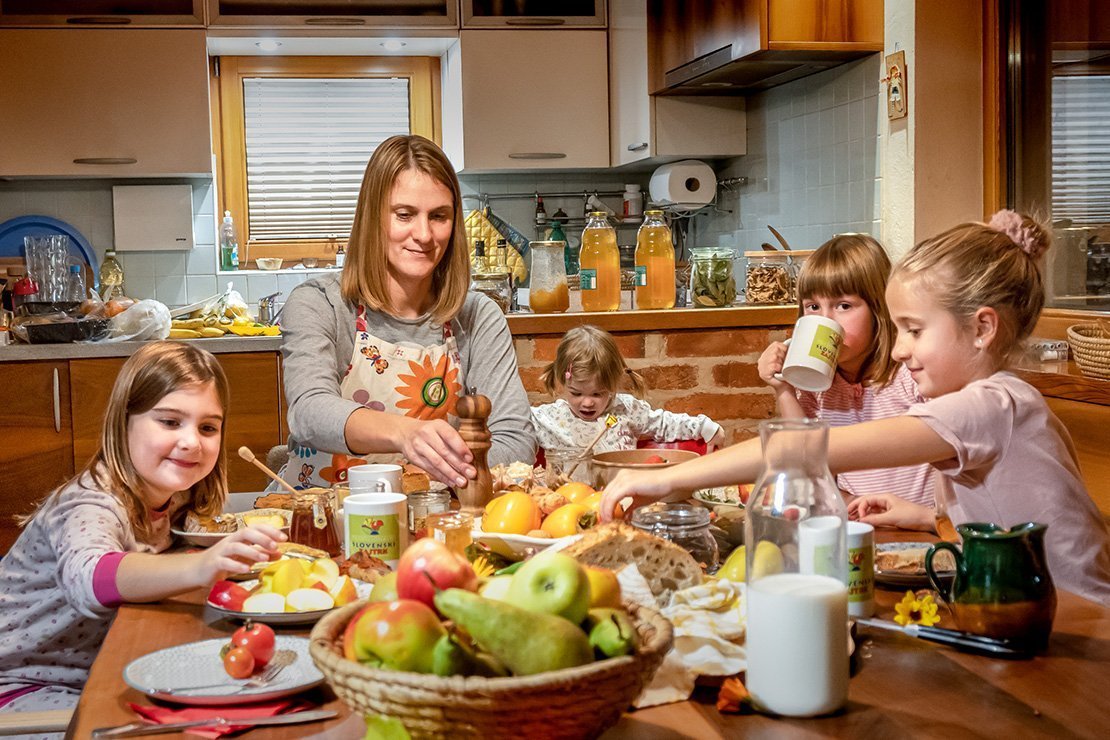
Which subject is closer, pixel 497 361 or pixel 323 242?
pixel 497 361

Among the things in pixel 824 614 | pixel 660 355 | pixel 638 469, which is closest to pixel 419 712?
pixel 824 614

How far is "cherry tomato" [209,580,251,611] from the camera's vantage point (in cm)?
130

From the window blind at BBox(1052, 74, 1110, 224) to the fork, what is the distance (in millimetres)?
2596

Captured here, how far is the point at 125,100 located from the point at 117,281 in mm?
750

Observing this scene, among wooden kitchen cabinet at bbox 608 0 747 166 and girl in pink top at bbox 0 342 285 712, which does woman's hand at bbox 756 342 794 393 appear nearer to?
girl in pink top at bbox 0 342 285 712

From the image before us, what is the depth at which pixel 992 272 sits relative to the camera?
165 cm

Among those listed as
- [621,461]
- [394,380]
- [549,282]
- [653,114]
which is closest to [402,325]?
[394,380]

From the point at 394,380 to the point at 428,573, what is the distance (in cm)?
154

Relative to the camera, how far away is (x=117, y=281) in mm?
4840

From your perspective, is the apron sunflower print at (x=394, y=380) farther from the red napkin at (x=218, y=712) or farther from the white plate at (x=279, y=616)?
the red napkin at (x=218, y=712)

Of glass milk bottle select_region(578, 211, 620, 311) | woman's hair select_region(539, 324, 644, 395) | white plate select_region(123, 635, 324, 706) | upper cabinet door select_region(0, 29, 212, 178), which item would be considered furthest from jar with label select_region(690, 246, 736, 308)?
white plate select_region(123, 635, 324, 706)

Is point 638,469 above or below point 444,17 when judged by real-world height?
below

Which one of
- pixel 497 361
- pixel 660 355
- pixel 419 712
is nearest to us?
pixel 419 712

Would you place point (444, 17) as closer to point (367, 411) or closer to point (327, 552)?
point (367, 411)
